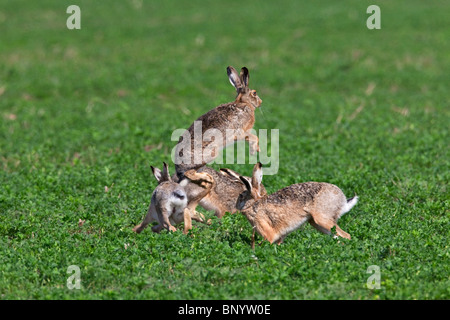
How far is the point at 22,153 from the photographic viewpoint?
44.3ft

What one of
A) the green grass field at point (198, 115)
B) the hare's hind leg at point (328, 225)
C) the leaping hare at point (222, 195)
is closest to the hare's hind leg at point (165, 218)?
the green grass field at point (198, 115)

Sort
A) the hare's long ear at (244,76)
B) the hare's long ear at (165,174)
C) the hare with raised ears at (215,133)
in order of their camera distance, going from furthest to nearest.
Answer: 1. the hare's long ear at (244,76)
2. the hare's long ear at (165,174)
3. the hare with raised ears at (215,133)

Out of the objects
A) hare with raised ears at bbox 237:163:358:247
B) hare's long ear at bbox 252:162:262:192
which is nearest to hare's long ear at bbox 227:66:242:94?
hare's long ear at bbox 252:162:262:192

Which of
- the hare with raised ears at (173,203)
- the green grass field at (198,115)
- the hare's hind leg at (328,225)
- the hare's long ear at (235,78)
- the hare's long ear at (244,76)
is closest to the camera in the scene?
the green grass field at (198,115)

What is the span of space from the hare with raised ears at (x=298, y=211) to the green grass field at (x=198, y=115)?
0.72 ft

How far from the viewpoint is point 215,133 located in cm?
956

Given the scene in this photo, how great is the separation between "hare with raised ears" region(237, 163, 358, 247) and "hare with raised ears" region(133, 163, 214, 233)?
72 cm

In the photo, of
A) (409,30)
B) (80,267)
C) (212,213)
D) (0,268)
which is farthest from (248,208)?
(409,30)

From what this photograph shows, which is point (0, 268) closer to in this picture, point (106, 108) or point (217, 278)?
point (217, 278)

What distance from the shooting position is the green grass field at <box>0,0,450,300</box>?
26.1 ft

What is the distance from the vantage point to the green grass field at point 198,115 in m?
7.97

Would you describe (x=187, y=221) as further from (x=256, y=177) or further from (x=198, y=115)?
(x=198, y=115)

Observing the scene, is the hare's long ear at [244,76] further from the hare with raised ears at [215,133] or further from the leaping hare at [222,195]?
the leaping hare at [222,195]

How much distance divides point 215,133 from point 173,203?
1.06 metres
